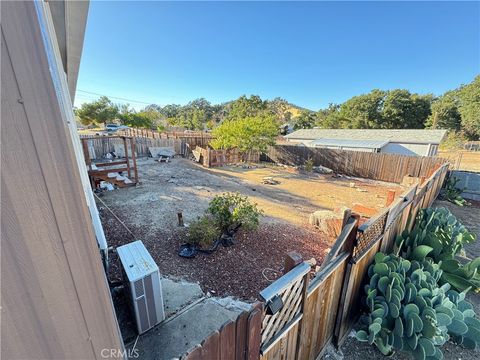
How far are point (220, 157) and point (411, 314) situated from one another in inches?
498

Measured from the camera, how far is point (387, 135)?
1833 cm

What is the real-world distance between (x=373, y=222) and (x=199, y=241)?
2916mm

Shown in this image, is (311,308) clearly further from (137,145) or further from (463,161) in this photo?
(463,161)

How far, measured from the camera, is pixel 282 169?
46.6ft

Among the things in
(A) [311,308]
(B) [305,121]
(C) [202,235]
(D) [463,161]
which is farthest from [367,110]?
(A) [311,308]

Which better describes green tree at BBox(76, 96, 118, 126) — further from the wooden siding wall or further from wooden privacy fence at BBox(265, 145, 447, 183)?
the wooden siding wall

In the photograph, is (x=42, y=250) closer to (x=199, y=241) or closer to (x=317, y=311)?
(x=317, y=311)

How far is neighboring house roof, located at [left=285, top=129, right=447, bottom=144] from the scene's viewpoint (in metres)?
16.2

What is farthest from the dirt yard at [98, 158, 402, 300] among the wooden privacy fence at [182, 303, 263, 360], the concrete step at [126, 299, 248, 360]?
the wooden privacy fence at [182, 303, 263, 360]

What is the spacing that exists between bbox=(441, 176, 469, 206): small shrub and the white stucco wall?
9237 mm

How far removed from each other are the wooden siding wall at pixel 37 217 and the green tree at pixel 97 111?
37.4 m

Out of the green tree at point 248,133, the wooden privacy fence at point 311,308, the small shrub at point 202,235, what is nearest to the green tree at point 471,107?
the green tree at point 248,133

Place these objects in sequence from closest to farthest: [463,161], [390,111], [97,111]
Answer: [463,161] → [390,111] → [97,111]

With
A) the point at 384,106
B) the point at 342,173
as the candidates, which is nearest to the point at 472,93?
the point at 384,106
